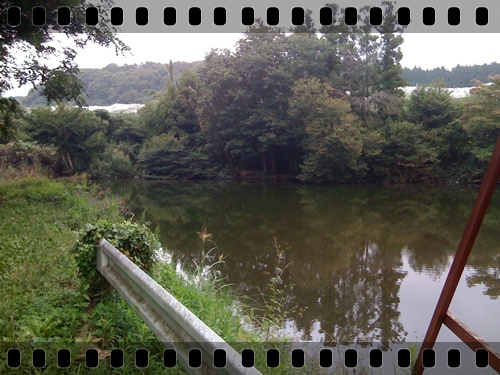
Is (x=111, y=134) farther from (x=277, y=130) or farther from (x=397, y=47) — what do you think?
(x=397, y=47)

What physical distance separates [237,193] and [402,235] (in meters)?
12.4

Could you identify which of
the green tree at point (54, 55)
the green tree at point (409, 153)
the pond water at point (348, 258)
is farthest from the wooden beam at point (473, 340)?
the green tree at point (409, 153)

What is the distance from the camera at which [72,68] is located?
9.71 meters

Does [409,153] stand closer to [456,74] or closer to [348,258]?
[456,74]

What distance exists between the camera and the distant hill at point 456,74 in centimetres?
2699

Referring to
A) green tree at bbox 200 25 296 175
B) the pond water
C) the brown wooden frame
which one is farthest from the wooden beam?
green tree at bbox 200 25 296 175

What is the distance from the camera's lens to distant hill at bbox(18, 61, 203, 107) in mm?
49531

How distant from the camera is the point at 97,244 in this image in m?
3.10

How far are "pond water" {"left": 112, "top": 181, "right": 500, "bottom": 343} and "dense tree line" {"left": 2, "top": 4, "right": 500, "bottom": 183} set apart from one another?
305 inches

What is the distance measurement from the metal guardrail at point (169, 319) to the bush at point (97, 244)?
27cm

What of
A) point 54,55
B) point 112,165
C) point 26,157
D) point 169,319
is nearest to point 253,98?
point 112,165

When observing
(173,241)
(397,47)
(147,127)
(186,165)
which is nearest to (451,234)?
(173,241)

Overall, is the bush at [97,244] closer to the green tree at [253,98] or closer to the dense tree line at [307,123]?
the dense tree line at [307,123]

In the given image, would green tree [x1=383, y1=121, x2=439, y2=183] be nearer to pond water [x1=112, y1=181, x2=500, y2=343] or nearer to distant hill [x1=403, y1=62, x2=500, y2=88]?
distant hill [x1=403, y1=62, x2=500, y2=88]
